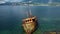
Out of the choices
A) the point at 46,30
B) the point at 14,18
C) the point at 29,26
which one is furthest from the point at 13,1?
the point at 46,30

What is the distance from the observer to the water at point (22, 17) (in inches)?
134

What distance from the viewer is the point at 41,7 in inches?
135

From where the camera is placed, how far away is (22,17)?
3441 millimetres

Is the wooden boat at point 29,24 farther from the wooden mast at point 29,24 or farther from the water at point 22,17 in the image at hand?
the water at point 22,17

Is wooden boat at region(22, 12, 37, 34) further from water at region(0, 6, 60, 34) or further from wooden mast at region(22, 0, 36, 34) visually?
water at region(0, 6, 60, 34)

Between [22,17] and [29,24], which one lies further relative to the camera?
[22,17]

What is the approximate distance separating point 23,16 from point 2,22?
37cm

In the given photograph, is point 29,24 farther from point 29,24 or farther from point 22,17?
point 22,17

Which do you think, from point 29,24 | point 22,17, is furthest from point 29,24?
point 22,17

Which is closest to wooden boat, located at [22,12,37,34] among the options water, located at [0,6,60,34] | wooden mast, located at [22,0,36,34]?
wooden mast, located at [22,0,36,34]

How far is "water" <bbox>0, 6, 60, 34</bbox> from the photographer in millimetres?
3412

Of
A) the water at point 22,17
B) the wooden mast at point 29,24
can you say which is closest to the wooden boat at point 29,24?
the wooden mast at point 29,24

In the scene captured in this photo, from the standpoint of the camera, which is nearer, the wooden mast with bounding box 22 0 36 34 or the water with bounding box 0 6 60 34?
the wooden mast with bounding box 22 0 36 34

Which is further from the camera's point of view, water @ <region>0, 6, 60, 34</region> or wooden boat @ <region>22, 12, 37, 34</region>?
water @ <region>0, 6, 60, 34</region>
